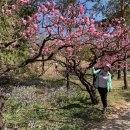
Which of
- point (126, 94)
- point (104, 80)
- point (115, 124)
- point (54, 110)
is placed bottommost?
point (115, 124)

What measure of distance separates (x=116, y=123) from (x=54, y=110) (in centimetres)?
257

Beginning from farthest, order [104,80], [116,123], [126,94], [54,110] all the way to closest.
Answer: [126,94]
[54,110]
[104,80]
[116,123]

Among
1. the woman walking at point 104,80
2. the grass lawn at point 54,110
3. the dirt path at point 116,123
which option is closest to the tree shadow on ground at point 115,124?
the dirt path at point 116,123

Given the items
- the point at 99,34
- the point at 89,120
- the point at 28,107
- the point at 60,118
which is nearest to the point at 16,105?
the point at 28,107

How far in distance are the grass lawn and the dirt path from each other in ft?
1.05

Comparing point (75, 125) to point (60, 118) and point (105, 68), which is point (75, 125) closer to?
point (60, 118)

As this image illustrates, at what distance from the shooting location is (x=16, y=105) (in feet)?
45.2

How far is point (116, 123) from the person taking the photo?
1241cm

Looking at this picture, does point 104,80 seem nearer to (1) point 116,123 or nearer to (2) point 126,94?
(1) point 116,123

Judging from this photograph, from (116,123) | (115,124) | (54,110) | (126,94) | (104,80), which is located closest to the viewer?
(115,124)

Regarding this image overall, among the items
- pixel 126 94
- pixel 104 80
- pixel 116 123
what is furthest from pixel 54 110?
pixel 126 94

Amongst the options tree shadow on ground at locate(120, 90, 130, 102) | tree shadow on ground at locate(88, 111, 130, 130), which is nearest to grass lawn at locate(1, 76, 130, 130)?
tree shadow on ground at locate(120, 90, 130, 102)

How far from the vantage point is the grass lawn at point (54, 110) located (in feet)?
37.3

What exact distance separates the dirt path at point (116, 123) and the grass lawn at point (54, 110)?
1.05ft
